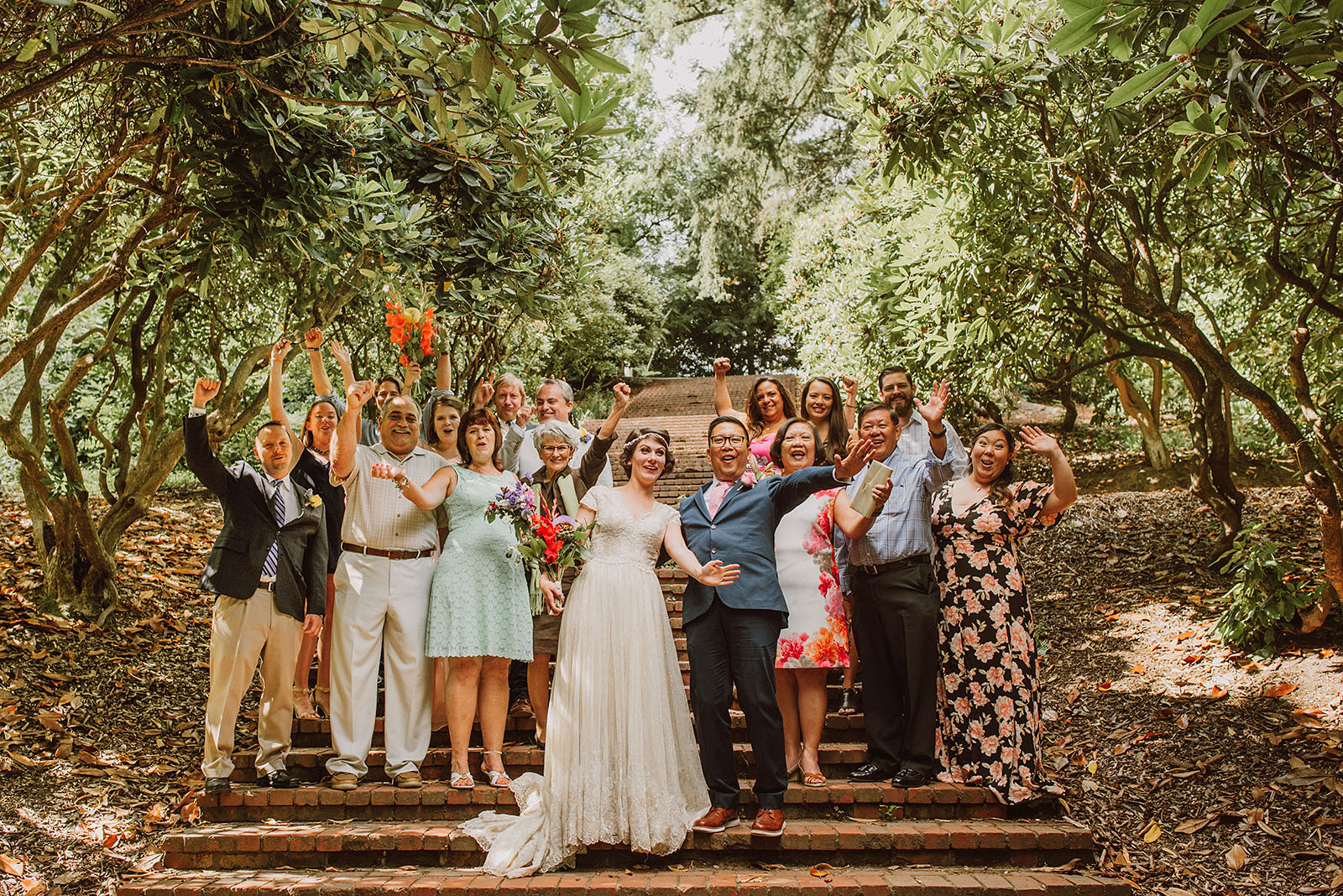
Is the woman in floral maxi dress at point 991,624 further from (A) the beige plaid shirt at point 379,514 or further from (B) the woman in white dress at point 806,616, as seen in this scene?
(A) the beige plaid shirt at point 379,514

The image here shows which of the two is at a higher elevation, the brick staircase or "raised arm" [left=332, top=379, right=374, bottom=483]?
"raised arm" [left=332, top=379, right=374, bottom=483]

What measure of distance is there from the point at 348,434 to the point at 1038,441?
347 centimetres

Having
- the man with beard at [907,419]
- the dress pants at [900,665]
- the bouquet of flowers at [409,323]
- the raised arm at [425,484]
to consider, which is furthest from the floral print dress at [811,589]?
the bouquet of flowers at [409,323]

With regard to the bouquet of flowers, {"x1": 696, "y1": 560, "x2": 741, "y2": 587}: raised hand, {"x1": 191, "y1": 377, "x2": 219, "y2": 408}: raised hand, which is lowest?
{"x1": 696, "y1": 560, "x2": 741, "y2": 587}: raised hand

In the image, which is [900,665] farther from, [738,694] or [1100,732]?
[1100,732]

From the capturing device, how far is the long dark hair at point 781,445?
16.2 feet

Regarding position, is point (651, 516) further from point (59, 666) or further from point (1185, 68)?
point (59, 666)

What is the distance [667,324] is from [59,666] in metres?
22.0

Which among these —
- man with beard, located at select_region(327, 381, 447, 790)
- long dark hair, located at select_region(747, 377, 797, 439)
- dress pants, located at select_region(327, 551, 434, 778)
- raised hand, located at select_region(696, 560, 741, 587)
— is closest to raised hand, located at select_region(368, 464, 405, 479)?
man with beard, located at select_region(327, 381, 447, 790)

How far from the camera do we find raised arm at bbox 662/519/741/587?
4.14 meters

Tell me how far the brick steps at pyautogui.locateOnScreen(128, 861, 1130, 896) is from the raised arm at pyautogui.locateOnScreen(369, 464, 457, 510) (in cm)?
177

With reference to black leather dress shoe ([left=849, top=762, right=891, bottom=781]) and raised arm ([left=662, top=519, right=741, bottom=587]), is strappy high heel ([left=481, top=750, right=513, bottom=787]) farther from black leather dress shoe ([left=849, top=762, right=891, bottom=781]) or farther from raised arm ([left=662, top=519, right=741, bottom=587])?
black leather dress shoe ([left=849, top=762, right=891, bottom=781])

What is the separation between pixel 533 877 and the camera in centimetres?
406

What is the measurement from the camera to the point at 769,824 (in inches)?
165
